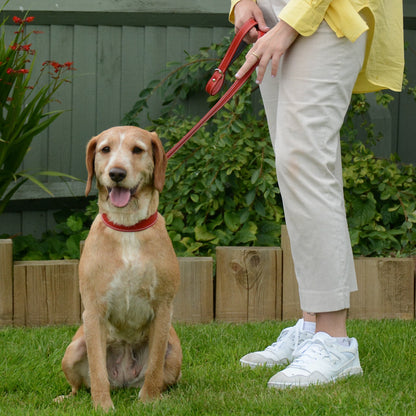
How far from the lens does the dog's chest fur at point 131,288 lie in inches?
104

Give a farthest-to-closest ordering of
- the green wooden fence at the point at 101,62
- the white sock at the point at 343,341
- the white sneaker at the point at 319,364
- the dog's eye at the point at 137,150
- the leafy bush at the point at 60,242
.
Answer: the green wooden fence at the point at 101,62, the leafy bush at the point at 60,242, the white sock at the point at 343,341, the white sneaker at the point at 319,364, the dog's eye at the point at 137,150

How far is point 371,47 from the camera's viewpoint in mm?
2947

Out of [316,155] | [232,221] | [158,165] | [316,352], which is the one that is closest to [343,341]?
[316,352]

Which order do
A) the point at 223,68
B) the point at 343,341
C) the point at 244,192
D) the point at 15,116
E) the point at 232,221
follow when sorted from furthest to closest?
1. the point at 244,192
2. the point at 232,221
3. the point at 15,116
4. the point at 223,68
5. the point at 343,341

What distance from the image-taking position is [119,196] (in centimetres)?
261

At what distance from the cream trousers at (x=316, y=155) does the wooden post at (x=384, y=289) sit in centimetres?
122

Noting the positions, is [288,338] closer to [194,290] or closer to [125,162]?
[194,290]

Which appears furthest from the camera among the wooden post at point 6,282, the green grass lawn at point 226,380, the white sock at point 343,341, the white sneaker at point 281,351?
the wooden post at point 6,282

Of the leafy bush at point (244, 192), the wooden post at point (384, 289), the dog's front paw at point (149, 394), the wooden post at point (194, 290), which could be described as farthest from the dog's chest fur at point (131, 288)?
the wooden post at point (384, 289)

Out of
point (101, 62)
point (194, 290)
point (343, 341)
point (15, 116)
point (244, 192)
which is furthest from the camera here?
point (101, 62)

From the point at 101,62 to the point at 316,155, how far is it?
9.16ft

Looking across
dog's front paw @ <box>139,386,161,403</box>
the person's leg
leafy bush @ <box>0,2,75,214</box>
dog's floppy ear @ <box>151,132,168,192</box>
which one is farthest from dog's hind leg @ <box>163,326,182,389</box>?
leafy bush @ <box>0,2,75,214</box>

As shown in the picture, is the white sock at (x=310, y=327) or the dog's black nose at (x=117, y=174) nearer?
the dog's black nose at (x=117, y=174)

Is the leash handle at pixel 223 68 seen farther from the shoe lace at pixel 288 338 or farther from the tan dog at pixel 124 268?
the shoe lace at pixel 288 338
